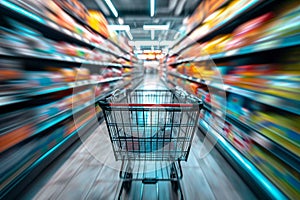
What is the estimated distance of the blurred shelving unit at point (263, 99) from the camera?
0.74 meters

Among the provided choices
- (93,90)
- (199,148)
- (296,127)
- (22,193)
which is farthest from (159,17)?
(22,193)

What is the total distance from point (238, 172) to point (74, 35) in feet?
7.94

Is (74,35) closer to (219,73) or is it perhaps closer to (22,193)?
(22,193)

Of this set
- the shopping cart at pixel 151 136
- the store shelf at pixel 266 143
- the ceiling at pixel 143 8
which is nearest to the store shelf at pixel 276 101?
the store shelf at pixel 266 143

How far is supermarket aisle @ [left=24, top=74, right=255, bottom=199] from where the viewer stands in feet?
3.37

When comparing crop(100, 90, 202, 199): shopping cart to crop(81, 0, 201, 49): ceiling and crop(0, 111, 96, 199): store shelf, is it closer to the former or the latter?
crop(0, 111, 96, 199): store shelf

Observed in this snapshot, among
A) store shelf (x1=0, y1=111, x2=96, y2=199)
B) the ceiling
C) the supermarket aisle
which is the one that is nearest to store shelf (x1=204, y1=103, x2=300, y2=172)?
the supermarket aisle

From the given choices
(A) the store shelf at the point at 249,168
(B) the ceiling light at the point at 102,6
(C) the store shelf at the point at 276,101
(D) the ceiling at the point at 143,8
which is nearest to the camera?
(C) the store shelf at the point at 276,101

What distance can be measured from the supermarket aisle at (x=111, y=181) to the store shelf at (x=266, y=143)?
447 millimetres

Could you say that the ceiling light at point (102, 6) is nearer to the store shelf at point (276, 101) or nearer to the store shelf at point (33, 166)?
the store shelf at point (33, 166)

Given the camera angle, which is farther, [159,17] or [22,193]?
[159,17]

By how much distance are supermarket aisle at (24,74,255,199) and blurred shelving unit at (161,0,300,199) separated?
168mm

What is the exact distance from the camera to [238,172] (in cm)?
119

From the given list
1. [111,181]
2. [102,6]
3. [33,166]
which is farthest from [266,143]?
[102,6]
